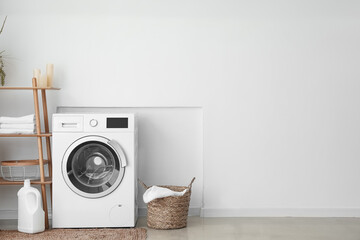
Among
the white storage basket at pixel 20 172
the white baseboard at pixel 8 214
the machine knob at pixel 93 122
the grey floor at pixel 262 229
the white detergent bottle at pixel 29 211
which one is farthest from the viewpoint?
the white baseboard at pixel 8 214

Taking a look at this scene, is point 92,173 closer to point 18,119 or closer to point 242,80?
point 18,119

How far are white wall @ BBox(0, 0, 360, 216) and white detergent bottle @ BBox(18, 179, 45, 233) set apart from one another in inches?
34.3

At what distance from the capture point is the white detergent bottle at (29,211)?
3.91 metres

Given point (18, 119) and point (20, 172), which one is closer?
point (18, 119)

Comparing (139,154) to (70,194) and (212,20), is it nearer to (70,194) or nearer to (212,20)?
(70,194)

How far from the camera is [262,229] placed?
13.2 feet

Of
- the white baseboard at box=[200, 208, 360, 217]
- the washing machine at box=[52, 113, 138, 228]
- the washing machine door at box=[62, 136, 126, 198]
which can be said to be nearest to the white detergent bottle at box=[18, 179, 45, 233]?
the washing machine at box=[52, 113, 138, 228]

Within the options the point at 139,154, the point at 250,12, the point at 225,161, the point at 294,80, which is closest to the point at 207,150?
the point at 225,161

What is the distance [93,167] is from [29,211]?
1.95 ft

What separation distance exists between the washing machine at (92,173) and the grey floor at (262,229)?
0.36m

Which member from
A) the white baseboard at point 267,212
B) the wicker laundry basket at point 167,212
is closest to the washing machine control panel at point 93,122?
the wicker laundry basket at point 167,212

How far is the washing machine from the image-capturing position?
13.2 feet

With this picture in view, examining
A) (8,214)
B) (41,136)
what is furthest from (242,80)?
(8,214)

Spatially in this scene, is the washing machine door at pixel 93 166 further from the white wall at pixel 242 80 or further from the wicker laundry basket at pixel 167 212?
the white wall at pixel 242 80
